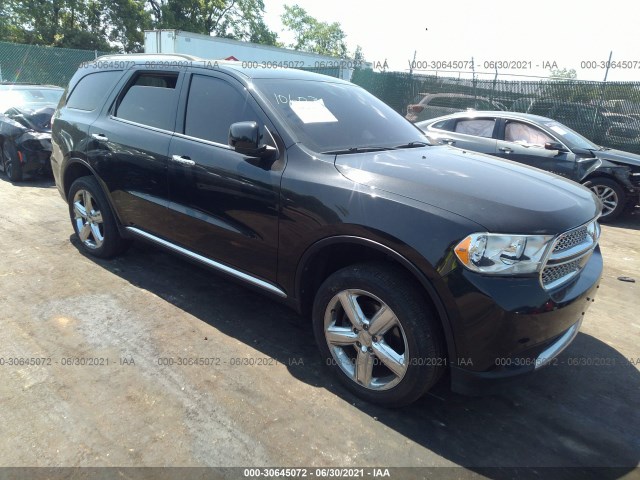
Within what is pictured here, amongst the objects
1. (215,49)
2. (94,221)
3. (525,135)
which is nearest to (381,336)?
(94,221)

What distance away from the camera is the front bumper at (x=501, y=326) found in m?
2.14

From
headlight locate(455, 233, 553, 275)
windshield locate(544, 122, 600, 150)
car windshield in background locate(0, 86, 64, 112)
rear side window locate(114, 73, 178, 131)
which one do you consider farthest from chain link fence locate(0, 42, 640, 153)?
headlight locate(455, 233, 553, 275)

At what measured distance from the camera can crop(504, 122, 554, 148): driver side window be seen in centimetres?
749

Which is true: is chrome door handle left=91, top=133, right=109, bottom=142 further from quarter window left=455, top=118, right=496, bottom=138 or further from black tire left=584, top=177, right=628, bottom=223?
black tire left=584, top=177, right=628, bottom=223

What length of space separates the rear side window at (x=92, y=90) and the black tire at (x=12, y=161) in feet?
11.6

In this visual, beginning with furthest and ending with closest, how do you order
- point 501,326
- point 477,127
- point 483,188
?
1. point 477,127
2. point 483,188
3. point 501,326

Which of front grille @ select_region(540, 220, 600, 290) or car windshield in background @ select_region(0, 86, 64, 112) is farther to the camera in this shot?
car windshield in background @ select_region(0, 86, 64, 112)

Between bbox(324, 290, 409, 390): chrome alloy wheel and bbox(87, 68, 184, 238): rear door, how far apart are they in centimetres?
167

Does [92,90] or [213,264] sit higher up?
[92,90]

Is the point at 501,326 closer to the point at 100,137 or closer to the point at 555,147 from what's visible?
the point at 100,137

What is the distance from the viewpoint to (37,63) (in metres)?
17.2

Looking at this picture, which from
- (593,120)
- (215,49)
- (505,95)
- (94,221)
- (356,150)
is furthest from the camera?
(215,49)

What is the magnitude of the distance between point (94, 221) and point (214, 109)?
75.1 inches

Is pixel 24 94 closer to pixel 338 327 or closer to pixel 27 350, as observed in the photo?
pixel 27 350
